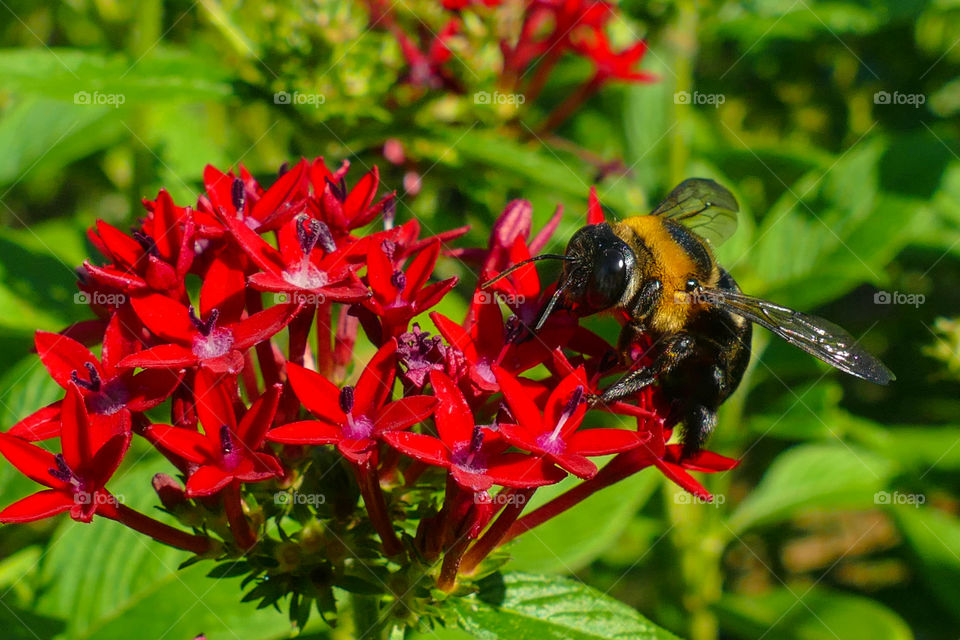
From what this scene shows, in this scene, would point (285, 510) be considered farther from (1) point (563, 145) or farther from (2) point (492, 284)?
(1) point (563, 145)

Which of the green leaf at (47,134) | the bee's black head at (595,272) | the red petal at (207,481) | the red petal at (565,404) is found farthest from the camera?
the green leaf at (47,134)

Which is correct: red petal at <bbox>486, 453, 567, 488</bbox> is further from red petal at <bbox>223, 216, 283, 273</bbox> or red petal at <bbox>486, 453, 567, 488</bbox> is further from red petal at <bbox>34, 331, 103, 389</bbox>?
red petal at <bbox>34, 331, 103, 389</bbox>

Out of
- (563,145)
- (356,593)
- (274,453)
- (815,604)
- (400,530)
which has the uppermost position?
(563,145)

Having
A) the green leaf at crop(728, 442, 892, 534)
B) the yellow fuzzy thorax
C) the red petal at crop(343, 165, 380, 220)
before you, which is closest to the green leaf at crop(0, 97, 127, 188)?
the red petal at crop(343, 165, 380, 220)

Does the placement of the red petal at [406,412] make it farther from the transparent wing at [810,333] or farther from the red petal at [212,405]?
the transparent wing at [810,333]

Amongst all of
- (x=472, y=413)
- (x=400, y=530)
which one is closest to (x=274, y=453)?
(x=400, y=530)

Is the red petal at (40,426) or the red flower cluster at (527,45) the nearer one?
the red petal at (40,426)

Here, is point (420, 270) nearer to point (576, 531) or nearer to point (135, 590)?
point (576, 531)

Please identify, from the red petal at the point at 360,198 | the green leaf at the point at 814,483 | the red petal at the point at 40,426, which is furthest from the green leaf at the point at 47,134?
the green leaf at the point at 814,483
